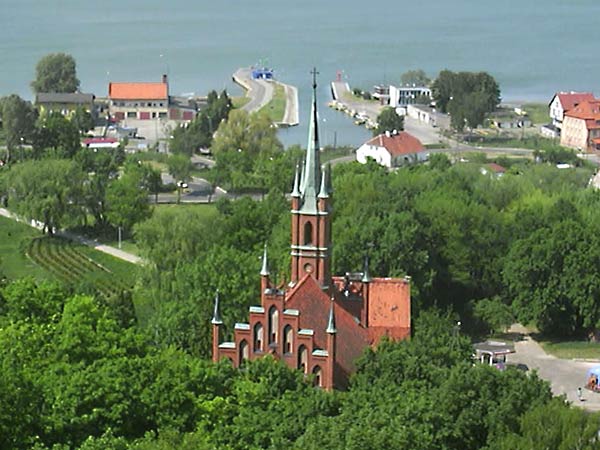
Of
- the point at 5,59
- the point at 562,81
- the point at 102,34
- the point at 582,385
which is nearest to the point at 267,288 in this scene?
the point at 582,385

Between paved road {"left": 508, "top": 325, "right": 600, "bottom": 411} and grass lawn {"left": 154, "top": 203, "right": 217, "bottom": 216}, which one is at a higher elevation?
grass lawn {"left": 154, "top": 203, "right": 217, "bottom": 216}

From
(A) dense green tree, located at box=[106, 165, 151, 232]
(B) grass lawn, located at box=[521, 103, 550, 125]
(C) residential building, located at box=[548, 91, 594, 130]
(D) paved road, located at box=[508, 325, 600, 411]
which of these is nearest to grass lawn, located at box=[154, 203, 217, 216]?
(A) dense green tree, located at box=[106, 165, 151, 232]

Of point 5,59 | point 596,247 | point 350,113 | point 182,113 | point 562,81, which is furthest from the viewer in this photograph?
point 5,59

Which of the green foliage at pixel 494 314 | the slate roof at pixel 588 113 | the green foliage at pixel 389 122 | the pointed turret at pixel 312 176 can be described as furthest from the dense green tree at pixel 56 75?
the pointed turret at pixel 312 176

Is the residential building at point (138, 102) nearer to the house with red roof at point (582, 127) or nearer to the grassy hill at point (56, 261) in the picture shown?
the house with red roof at point (582, 127)

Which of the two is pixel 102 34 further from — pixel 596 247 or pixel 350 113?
pixel 596 247

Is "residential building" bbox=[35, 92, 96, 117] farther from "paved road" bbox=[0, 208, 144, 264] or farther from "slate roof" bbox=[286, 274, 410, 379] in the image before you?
"slate roof" bbox=[286, 274, 410, 379]
